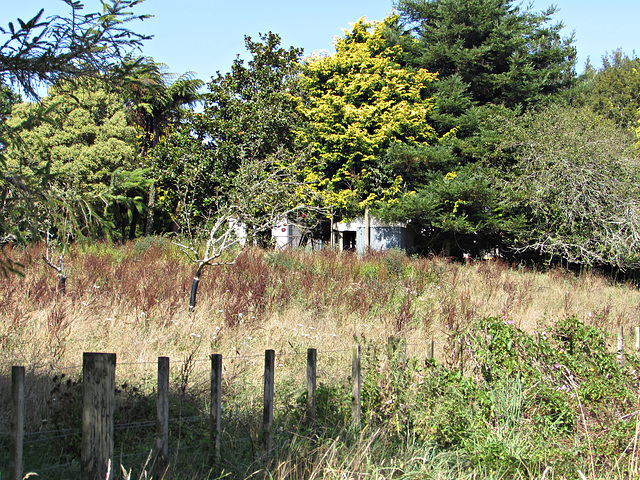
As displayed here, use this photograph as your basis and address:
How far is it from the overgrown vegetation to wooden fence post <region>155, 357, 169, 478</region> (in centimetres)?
20

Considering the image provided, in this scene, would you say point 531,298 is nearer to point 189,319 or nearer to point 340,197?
point 189,319

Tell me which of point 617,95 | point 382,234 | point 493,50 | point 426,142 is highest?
point 617,95

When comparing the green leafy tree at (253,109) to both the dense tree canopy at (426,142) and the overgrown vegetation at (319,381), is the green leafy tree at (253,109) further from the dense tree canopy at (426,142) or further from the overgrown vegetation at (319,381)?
the overgrown vegetation at (319,381)

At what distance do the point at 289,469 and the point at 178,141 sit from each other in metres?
16.3

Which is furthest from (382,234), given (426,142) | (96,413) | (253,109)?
(96,413)

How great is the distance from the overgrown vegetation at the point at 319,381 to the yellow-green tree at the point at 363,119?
37.4ft

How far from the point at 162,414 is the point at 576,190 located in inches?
593

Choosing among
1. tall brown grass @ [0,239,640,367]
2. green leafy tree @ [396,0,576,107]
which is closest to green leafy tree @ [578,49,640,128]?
green leafy tree @ [396,0,576,107]

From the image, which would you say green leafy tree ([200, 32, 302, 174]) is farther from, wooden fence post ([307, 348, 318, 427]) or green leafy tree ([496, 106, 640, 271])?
wooden fence post ([307, 348, 318, 427])

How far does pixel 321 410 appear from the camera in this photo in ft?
12.5

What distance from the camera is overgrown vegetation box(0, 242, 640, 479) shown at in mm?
3141

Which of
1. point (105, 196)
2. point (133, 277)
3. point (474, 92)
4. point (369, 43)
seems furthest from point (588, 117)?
point (105, 196)

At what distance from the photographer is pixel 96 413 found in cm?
208

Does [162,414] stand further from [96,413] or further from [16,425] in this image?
[16,425]
